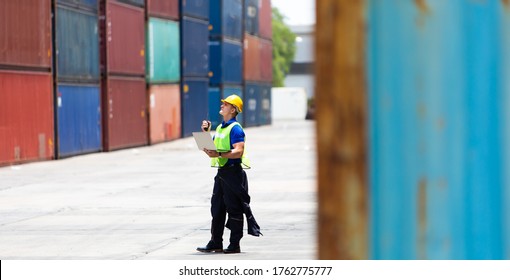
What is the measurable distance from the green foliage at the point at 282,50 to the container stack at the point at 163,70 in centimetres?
7062

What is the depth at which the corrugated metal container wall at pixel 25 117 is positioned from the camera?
33.2 metres

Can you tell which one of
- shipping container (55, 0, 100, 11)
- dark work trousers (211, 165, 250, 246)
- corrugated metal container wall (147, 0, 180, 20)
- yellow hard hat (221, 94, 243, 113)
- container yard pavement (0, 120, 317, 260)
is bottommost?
container yard pavement (0, 120, 317, 260)

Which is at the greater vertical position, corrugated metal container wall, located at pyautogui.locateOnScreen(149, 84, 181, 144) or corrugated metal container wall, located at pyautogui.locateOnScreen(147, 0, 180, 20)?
corrugated metal container wall, located at pyautogui.locateOnScreen(147, 0, 180, 20)

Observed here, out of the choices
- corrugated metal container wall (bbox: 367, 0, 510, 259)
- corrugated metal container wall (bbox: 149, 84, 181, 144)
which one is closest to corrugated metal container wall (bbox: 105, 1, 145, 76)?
corrugated metal container wall (bbox: 149, 84, 181, 144)

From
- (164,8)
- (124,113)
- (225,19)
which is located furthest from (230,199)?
(225,19)

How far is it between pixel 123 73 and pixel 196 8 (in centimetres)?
1331

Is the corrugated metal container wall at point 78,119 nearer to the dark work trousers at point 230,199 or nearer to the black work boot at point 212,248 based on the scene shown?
the black work boot at point 212,248

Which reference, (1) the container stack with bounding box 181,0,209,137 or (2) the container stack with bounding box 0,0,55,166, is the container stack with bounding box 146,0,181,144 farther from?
(2) the container stack with bounding box 0,0,55,166

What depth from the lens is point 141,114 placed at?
157ft

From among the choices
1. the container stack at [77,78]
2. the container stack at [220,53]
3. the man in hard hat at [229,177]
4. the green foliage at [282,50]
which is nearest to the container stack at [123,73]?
the container stack at [77,78]

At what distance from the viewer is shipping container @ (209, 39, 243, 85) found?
64875 mm

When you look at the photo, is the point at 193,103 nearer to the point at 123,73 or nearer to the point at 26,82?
the point at 123,73
